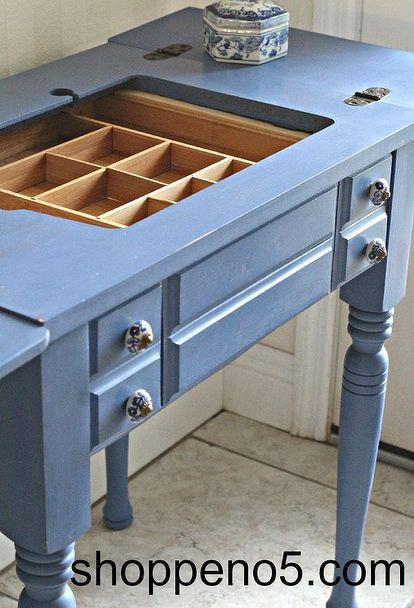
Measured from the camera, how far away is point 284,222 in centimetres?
158

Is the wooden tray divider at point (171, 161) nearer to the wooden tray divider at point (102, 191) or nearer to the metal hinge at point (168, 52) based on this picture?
the wooden tray divider at point (102, 191)

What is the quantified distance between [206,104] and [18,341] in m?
0.79

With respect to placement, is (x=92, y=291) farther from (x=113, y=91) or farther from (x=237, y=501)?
(x=237, y=501)

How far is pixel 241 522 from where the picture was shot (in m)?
2.41

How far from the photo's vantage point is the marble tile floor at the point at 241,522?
2211 mm

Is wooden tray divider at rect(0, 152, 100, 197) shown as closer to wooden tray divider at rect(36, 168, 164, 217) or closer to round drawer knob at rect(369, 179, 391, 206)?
wooden tray divider at rect(36, 168, 164, 217)

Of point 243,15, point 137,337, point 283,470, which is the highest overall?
point 243,15

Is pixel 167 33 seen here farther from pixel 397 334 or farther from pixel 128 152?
pixel 397 334

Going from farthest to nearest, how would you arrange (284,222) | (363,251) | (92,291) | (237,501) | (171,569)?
(237,501), (171,569), (363,251), (284,222), (92,291)

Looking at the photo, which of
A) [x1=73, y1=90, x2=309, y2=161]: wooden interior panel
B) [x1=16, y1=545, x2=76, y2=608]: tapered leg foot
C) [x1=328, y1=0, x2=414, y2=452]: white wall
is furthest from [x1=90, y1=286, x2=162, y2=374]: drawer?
[x1=328, y1=0, x2=414, y2=452]: white wall

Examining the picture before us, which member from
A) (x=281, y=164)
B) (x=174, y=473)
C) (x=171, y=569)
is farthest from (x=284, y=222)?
(x=174, y=473)

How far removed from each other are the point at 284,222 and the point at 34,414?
0.49 metres

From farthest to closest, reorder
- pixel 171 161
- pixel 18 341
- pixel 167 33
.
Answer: pixel 167 33 < pixel 171 161 < pixel 18 341

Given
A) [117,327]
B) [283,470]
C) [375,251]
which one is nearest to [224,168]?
[375,251]
